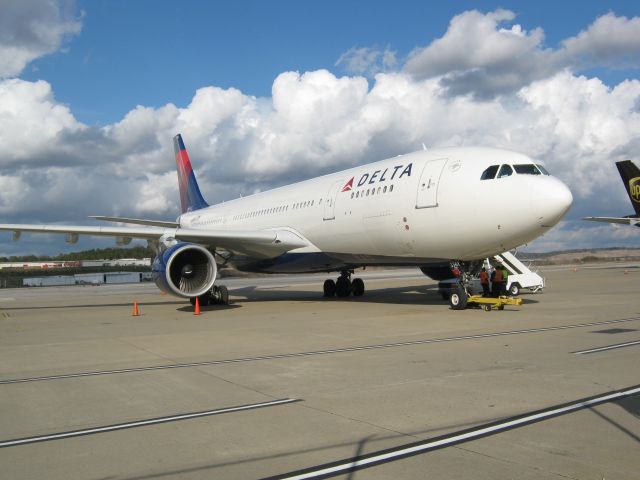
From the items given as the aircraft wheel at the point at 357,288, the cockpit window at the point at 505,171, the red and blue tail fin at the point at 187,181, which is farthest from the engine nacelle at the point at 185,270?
the red and blue tail fin at the point at 187,181

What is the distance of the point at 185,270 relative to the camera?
1667cm

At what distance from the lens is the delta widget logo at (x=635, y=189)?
37.2 m

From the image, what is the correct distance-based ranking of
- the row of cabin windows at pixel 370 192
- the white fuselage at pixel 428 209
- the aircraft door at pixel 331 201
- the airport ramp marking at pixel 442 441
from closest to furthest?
the airport ramp marking at pixel 442 441, the white fuselage at pixel 428 209, the row of cabin windows at pixel 370 192, the aircraft door at pixel 331 201

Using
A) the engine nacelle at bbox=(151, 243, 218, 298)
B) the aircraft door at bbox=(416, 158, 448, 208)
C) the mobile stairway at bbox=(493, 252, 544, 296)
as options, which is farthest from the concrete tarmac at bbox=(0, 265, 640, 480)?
the mobile stairway at bbox=(493, 252, 544, 296)

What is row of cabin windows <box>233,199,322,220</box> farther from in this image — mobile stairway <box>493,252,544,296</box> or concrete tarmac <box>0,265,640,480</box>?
mobile stairway <box>493,252,544,296</box>

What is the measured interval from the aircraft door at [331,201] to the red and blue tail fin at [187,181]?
12620mm

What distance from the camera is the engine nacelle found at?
1594 cm

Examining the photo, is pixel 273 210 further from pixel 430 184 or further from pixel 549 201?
pixel 549 201

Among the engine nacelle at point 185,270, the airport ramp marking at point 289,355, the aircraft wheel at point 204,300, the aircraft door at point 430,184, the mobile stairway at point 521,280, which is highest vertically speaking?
the aircraft door at point 430,184

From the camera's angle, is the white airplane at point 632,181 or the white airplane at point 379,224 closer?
the white airplane at point 379,224

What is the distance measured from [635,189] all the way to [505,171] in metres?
29.6

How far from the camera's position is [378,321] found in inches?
495

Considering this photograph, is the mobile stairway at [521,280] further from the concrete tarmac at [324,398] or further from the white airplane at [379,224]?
the concrete tarmac at [324,398]

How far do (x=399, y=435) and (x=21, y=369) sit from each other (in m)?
5.89
